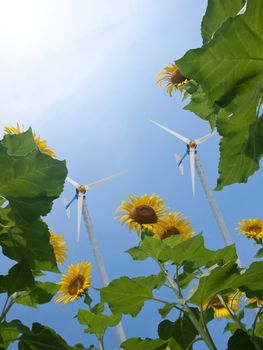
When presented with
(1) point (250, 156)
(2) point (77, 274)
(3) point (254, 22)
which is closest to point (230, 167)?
(1) point (250, 156)

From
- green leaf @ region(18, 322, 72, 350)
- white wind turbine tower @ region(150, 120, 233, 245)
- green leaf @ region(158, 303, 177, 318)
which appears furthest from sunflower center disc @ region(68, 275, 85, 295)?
white wind turbine tower @ region(150, 120, 233, 245)

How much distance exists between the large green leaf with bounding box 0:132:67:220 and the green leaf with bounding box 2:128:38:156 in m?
0.25

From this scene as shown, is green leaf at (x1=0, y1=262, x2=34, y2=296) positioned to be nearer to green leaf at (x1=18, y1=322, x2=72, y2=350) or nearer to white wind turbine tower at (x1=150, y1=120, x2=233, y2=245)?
green leaf at (x1=18, y1=322, x2=72, y2=350)

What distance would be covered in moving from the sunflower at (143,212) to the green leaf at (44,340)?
11.6 ft

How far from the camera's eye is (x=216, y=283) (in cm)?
268

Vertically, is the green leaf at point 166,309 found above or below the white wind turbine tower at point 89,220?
below

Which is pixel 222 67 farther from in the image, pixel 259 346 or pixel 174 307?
pixel 174 307

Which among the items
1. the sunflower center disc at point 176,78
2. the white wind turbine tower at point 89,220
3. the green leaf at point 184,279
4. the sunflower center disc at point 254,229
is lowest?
the green leaf at point 184,279

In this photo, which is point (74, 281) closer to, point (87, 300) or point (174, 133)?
point (87, 300)

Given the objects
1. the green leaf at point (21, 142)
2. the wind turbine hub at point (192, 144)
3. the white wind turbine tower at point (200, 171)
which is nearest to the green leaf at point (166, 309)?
the green leaf at point (21, 142)

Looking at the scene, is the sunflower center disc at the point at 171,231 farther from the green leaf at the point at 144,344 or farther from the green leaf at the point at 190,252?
the green leaf at the point at 144,344

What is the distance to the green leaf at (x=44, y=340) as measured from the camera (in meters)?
2.42

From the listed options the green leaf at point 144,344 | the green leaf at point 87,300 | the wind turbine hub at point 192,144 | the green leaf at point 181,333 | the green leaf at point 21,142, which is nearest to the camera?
the green leaf at point 21,142

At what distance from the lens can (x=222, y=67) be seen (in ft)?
6.26
